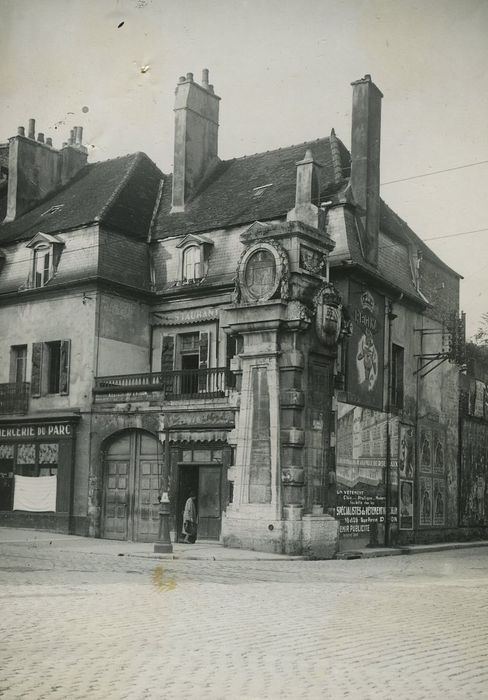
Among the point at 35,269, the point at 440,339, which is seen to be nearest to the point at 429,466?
the point at 440,339

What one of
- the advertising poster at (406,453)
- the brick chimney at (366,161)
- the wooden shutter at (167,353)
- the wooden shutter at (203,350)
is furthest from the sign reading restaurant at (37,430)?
the brick chimney at (366,161)

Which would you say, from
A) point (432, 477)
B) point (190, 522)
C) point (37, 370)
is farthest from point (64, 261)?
point (432, 477)

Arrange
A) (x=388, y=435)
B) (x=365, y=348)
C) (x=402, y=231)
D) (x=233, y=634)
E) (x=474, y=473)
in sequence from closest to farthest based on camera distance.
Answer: (x=233, y=634) → (x=365, y=348) → (x=388, y=435) → (x=402, y=231) → (x=474, y=473)

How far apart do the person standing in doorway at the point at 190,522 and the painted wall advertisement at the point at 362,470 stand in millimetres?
3695

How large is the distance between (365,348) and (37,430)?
33.4 feet

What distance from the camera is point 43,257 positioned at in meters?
29.4

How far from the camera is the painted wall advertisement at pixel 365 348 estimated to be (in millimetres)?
25297

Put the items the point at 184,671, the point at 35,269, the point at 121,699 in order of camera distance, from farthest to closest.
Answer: the point at 35,269, the point at 184,671, the point at 121,699

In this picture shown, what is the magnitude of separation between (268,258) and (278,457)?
15.5 ft

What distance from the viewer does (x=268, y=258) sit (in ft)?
73.4

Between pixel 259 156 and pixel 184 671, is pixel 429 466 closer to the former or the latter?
pixel 259 156

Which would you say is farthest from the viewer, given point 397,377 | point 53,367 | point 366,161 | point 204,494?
point 53,367

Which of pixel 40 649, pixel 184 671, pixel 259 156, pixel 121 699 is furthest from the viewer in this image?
pixel 259 156

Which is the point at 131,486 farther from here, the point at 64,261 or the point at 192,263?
the point at 64,261
